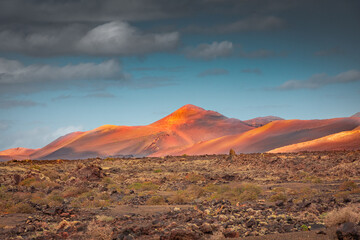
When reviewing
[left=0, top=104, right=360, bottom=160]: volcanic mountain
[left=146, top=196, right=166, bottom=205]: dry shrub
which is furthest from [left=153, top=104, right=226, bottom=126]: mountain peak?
[left=146, top=196, right=166, bottom=205]: dry shrub

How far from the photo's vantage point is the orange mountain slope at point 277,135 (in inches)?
3686

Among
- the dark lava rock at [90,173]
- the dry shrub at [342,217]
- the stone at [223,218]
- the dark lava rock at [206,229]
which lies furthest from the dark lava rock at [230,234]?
the dark lava rock at [90,173]

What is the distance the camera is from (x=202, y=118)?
158 metres

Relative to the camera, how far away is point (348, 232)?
9.34m

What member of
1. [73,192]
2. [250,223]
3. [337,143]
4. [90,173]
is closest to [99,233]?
[250,223]

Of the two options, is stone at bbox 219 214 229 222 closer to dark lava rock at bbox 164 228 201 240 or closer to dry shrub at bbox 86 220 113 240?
dark lava rock at bbox 164 228 201 240

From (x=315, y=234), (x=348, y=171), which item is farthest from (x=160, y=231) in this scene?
(x=348, y=171)

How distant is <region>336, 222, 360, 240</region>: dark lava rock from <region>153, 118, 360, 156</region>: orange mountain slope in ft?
287

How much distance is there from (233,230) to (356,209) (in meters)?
4.42

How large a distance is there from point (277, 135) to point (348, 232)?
98.4 metres

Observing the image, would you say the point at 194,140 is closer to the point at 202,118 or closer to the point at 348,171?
the point at 202,118

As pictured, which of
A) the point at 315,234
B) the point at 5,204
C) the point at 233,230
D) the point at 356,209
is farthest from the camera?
the point at 5,204

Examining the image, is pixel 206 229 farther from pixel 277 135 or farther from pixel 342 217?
pixel 277 135

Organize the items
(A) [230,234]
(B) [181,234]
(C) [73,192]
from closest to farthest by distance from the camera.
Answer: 1. (B) [181,234]
2. (A) [230,234]
3. (C) [73,192]
